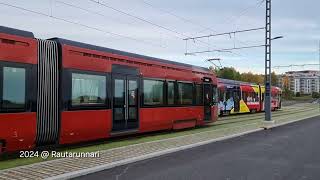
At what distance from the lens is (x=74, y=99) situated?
13383 millimetres

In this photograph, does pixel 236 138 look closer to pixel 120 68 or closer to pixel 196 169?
pixel 120 68

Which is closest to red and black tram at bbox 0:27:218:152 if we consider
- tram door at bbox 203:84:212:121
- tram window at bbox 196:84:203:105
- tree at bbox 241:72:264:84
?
tram window at bbox 196:84:203:105

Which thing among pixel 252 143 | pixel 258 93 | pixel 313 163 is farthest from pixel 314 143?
pixel 258 93

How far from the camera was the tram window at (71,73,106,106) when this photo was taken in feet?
44.3

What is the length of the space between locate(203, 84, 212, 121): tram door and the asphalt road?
26.6 ft

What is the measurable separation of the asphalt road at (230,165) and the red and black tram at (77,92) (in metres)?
2.80

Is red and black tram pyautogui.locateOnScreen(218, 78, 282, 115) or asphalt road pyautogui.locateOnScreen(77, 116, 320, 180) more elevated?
red and black tram pyautogui.locateOnScreen(218, 78, 282, 115)

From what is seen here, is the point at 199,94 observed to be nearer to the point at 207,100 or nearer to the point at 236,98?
the point at 207,100

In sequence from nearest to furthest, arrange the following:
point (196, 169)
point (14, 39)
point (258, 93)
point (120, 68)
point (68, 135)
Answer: point (196, 169) < point (14, 39) < point (68, 135) < point (120, 68) < point (258, 93)

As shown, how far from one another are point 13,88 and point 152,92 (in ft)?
25.9

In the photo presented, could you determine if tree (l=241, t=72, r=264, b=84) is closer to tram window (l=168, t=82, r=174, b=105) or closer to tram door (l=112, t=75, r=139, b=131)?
tram window (l=168, t=82, r=174, b=105)

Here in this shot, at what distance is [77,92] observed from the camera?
44.5 ft

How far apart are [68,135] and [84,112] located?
1045 mm

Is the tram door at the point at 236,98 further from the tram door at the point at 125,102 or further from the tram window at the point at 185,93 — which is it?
the tram door at the point at 125,102
